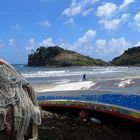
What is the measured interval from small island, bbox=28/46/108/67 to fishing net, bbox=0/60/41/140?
4365 inches

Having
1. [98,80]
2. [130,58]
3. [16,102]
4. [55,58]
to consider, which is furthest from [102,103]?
[130,58]

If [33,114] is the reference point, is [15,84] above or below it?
above

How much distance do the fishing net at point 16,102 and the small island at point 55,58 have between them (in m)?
111

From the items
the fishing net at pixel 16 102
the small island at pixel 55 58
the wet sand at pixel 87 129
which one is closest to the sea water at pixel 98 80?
the wet sand at pixel 87 129

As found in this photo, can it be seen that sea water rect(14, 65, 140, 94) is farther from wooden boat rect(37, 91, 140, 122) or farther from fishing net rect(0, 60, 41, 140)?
fishing net rect(0, 60, 41, 140)

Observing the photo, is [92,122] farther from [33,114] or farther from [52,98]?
[33,114]

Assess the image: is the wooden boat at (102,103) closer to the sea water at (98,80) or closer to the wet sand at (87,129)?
the wet sand at (87,129)

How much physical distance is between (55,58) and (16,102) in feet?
386

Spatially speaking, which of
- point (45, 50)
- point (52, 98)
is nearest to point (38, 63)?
point (45, 50)

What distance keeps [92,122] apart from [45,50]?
119 m

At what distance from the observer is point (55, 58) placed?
121 m

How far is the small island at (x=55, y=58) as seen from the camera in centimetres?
11799

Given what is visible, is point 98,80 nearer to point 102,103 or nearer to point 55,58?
point 102,103

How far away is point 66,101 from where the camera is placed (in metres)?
9.35
